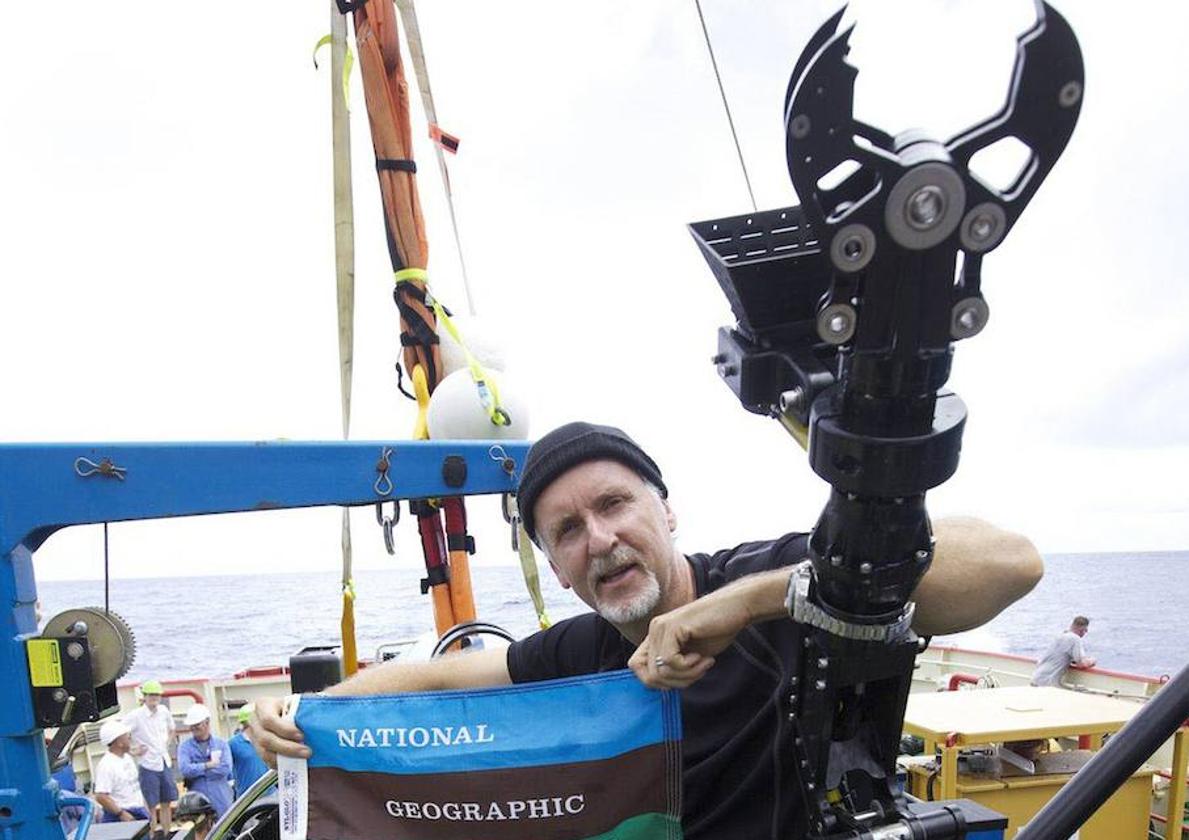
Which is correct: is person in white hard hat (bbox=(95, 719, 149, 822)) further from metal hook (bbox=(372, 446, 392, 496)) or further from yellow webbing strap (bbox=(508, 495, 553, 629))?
metal hook (bbox=(372, 446, 392, 496))

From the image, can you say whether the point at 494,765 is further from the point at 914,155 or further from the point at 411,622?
the point at 411,622

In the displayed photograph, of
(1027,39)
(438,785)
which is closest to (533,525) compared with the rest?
(438,785)

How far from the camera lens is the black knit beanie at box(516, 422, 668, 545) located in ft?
8.10

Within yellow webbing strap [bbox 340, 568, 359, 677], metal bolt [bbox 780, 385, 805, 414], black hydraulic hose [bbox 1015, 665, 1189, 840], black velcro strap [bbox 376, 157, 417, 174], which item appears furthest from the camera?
black velcro strap [bbox 376, 157, 417, 174]

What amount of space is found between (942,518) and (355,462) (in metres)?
1.97

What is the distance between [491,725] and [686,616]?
2.70 feet

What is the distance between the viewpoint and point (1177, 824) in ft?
17.9

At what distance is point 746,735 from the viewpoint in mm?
2191

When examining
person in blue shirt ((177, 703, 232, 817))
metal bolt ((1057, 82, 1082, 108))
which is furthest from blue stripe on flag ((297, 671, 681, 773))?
person in blue shirt ((177, 703, 232, 817))

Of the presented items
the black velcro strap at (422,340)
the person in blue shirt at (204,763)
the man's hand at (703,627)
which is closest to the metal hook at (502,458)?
the black velcro strap at (422,340)

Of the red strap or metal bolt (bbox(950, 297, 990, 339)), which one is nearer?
metal bolt (bbox(950, 297, 990, 339))

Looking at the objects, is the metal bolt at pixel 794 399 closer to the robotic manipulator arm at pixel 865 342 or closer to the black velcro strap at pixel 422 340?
the robotic manipulator arm at pixel 865 342

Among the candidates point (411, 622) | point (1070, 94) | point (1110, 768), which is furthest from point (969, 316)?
point (411, 622)

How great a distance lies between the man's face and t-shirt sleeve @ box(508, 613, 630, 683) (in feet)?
0.83
